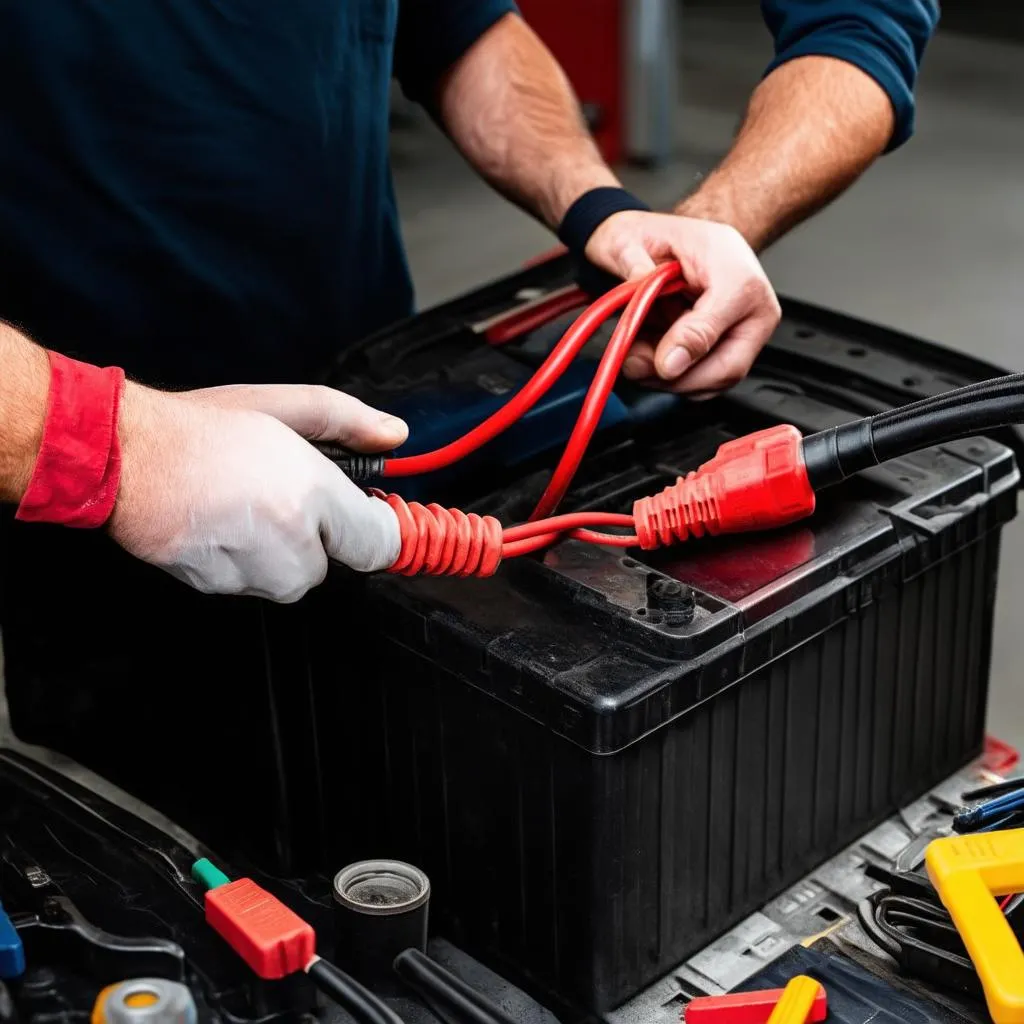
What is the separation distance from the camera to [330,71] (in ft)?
3.35

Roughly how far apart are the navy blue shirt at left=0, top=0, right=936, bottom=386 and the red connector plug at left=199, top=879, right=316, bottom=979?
466mm

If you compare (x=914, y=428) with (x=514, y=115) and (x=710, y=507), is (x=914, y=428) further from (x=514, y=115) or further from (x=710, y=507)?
(x=514, y=115)

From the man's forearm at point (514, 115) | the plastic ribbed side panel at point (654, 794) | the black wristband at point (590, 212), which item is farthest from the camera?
the man's forearm at point (514, 115)

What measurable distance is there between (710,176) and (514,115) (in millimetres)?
177

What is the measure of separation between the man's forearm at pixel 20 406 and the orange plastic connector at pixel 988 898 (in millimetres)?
432

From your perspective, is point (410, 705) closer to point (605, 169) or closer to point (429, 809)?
point (429, 809)

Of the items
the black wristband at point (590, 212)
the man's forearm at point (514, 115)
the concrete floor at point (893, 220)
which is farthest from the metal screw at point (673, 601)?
the concrete floor at point (893, 220)

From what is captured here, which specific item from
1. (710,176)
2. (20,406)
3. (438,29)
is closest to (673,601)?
(20,406)

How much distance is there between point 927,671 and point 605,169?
0.48 meters

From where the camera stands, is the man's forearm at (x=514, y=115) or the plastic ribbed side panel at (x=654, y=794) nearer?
the plastic ribbed side panel at (x=654, y=794)

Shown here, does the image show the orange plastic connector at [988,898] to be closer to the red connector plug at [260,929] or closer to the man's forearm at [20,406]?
the red connector plug at [260,929]

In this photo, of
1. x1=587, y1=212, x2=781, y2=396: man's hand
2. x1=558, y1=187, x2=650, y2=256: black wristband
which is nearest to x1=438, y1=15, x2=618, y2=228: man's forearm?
x1=558, y1=187, x2=650, y2=256: black wristband

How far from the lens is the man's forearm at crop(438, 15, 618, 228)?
1163 mm

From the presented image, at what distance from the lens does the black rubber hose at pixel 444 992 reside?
63 cm
